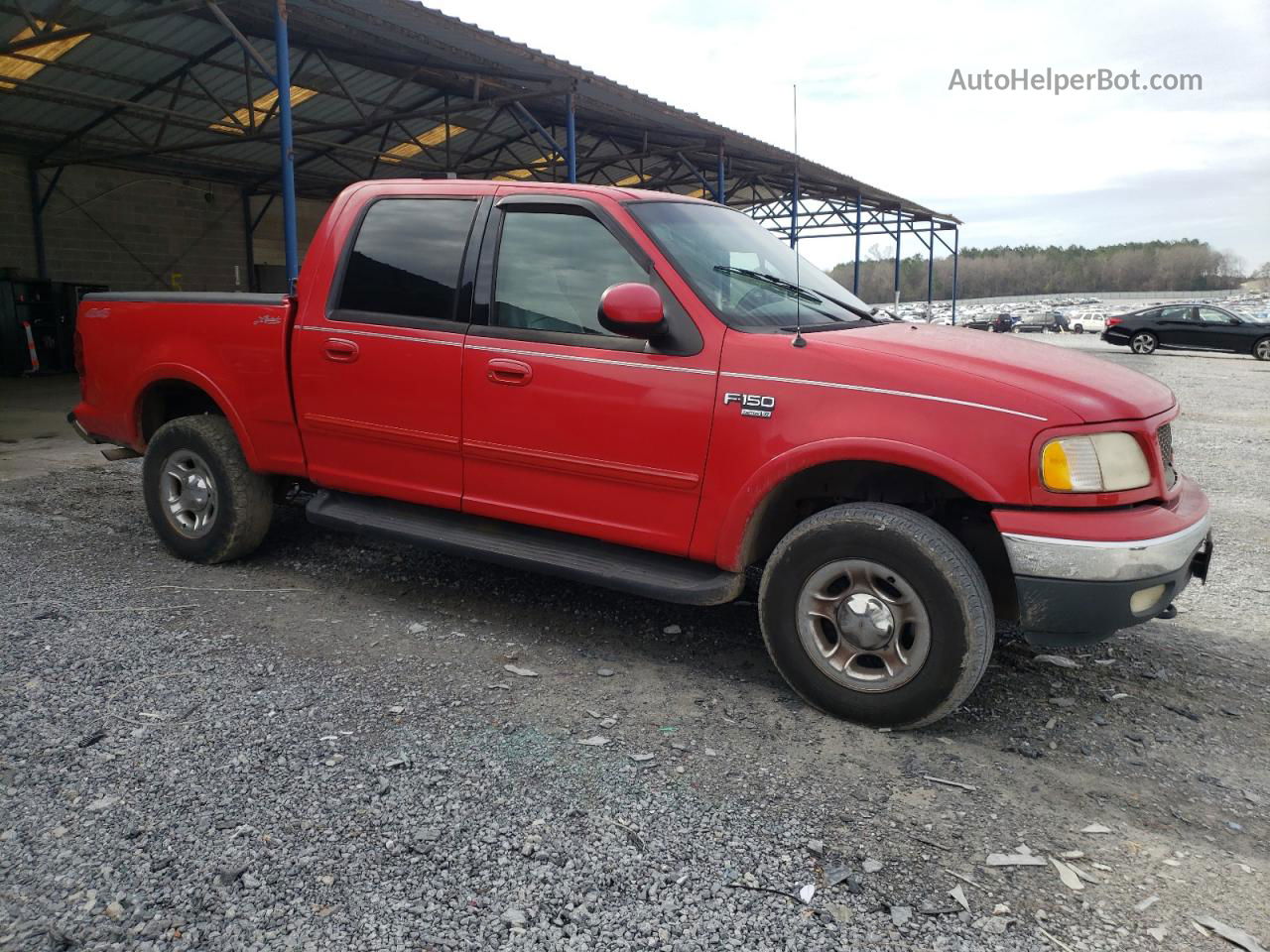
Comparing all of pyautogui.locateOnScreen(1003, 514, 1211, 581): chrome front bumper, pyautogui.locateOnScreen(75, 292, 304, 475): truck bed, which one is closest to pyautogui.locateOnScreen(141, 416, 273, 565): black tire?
pyautogui.locateOnScreen(75, 292, 304, 475): truck bed

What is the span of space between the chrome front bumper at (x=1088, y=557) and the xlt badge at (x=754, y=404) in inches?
35.1

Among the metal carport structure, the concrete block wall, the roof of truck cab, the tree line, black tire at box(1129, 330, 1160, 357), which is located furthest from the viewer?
the tree line

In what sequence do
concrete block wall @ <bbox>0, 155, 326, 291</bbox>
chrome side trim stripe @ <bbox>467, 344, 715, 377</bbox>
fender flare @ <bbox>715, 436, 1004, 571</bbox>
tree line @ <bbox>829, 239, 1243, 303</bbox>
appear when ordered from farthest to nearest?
tree line @ <bbox>829, 239, 1243, 303</bbox>, concrete block wall @ <bbox>0, 155, 326, 291</bbox>, chrome side trim stripe @ <bbox>467, 344, 715, 377</bbox>, fender flare @ <bbox>715, 436, 1004, 571</bbox>

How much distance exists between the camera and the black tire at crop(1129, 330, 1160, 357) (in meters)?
25.4

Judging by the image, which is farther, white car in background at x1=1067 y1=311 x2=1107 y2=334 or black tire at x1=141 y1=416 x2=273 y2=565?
white car in background at x1=1067 y1=311 x2=1107 y2=334

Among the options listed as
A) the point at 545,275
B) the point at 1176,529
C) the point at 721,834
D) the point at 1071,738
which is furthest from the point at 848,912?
the point at 545,275

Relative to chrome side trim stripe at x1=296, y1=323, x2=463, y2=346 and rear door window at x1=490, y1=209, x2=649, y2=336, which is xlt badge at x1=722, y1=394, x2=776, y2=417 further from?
chrome side trim stripe at x1=296, y1=323, x2=463, y2=346

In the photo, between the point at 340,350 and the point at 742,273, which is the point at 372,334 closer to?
the point at 340,350

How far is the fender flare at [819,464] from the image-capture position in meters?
2.93

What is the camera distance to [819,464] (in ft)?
10.6

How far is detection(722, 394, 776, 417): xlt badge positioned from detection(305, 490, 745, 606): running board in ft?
2.04

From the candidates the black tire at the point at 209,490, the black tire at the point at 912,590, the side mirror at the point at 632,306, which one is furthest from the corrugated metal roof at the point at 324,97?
the black tire at the point at 912,590

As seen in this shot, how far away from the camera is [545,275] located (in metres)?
3.80

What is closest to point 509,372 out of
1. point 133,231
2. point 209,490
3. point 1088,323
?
point 209,490
